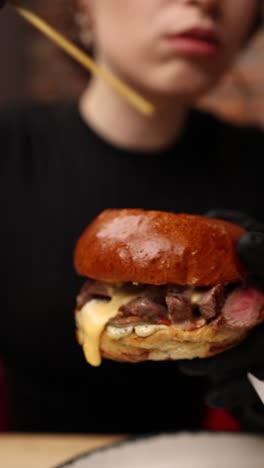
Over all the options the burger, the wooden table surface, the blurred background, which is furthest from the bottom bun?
the blurred background

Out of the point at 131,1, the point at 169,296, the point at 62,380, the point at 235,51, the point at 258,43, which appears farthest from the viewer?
the point at 258,43

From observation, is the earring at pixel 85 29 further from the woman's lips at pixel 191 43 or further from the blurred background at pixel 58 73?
the woman's lips at pixel 191 43

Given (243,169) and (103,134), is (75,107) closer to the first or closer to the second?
(103,134)

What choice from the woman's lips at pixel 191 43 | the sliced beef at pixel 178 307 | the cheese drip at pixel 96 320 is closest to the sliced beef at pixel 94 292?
the cheese drip at pixel 96 320

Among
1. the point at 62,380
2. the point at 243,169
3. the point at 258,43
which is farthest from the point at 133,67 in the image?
the point at 258,43

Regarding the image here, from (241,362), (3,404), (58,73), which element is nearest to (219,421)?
(3,404)

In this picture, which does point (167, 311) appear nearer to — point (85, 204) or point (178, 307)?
point (178, 307)
